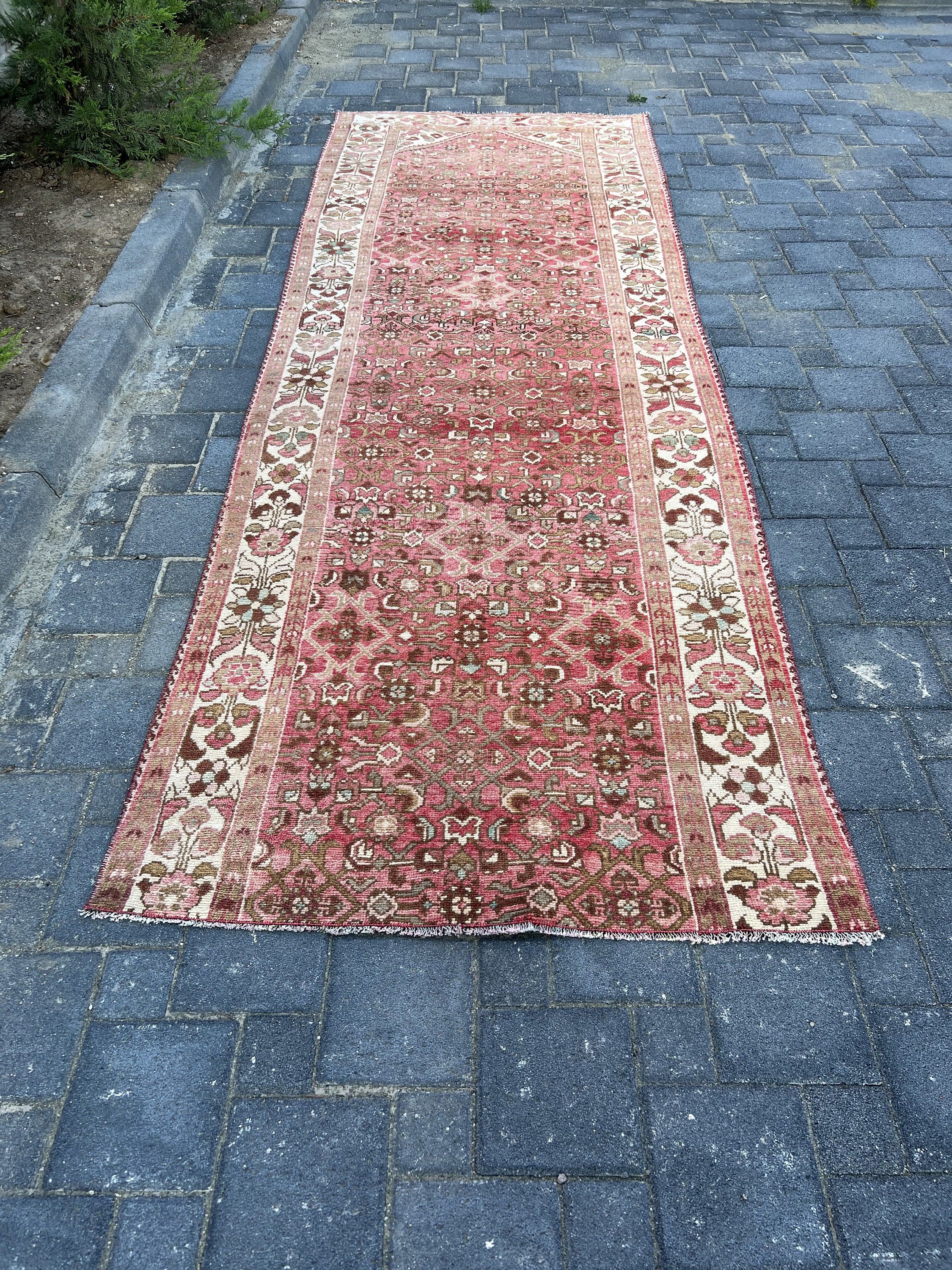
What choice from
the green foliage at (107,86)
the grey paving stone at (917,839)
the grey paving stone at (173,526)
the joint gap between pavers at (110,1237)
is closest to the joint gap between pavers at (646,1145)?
A: the grey paving stone at (917,839)

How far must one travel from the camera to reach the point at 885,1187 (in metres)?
2.20

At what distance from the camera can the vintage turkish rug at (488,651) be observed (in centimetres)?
271

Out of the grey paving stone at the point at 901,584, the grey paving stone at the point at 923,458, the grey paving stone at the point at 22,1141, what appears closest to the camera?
the grey paving stone at the point at 22,1141

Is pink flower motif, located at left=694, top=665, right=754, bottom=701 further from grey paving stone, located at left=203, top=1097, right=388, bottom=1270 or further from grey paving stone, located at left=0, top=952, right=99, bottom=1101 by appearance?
grey paving stone, located at left=0, top=952, right=99, bottom=1101

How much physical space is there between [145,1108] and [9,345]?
3.09 meters

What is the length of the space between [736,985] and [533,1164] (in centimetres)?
76

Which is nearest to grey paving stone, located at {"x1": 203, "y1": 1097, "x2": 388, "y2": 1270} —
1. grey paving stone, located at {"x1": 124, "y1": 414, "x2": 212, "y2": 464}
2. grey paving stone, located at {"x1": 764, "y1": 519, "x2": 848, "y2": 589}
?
grey paving stone, located at {"x1": 764, "y1": 519, "x2": 848, "y2": 589}

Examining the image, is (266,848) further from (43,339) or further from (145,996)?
(43,339)

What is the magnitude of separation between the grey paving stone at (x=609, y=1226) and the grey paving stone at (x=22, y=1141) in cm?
137

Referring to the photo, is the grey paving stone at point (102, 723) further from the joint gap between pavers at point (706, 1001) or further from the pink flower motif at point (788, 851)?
the pink flower motif at point (788, 851)

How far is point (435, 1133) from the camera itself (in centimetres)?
228

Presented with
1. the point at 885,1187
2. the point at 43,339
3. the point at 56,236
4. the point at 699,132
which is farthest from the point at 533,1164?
the point at 699,132

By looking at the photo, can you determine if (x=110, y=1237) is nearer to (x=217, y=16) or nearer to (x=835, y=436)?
(x=835, y=436)

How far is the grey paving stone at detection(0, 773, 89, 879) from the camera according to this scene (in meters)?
2.74
